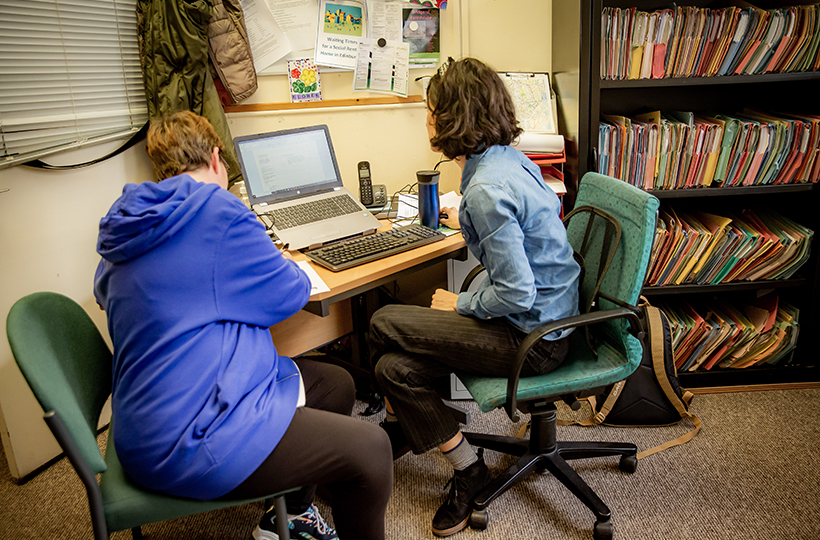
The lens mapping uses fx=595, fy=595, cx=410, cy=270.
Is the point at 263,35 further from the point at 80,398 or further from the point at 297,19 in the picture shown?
the point at 80,398

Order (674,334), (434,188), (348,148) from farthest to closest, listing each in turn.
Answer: (348,148) < (674,334) < (434,188)

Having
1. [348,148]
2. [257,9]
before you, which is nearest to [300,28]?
[257,9]

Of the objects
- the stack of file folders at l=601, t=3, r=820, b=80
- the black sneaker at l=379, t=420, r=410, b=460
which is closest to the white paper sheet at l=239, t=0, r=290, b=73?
the stack of file folders at l=601, t=3, r=820, b=80

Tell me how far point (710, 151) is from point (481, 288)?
1.16 m

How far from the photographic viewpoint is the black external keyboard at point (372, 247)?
175cm

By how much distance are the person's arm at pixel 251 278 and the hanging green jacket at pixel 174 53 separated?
118 cm

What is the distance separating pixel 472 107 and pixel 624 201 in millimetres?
466

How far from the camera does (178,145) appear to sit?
1.44 m

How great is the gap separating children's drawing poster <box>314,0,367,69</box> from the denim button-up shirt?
3.57ft

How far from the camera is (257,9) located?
231 centimetres

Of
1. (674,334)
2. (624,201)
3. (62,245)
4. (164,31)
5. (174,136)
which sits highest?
(164,31)

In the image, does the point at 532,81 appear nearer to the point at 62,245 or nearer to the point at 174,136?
the point at 174,136

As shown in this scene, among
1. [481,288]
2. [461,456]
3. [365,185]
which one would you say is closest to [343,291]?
[481,288]

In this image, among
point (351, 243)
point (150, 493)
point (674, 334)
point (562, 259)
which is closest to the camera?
point (150, 493)
